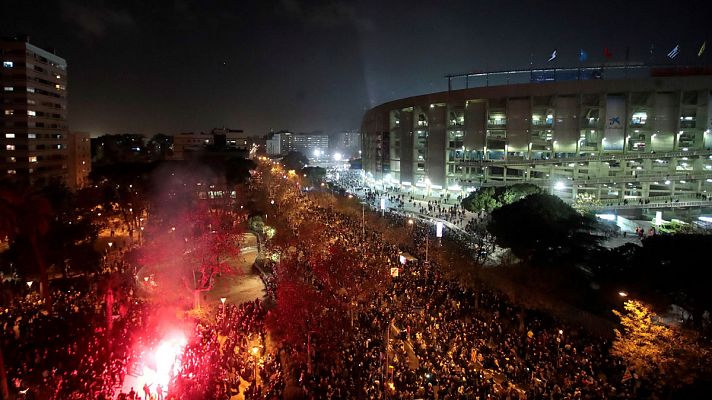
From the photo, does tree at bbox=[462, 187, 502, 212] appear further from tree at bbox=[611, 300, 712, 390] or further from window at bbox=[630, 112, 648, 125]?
tree at bbox=[611, 300, 712, 390]

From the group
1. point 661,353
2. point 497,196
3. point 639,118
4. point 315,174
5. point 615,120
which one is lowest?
point 661,353

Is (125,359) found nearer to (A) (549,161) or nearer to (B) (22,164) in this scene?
(B) (22,164)

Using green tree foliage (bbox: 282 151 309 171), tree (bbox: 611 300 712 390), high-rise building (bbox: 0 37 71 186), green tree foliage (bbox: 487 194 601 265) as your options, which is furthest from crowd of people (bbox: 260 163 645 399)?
green tree foliage (bbox: 282 151 309 171)

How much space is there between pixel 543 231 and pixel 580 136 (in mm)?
30979

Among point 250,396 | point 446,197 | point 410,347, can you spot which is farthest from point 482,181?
point 250,396

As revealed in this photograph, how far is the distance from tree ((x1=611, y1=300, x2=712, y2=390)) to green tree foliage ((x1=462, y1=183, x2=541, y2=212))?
23.9 m

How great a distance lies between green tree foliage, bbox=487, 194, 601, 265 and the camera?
1969 centimetres

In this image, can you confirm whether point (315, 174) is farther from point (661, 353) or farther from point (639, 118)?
point (661, 353)

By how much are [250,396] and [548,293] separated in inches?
415

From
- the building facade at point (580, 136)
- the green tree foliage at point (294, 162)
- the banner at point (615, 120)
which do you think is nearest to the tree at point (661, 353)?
the building facade at point (580, 136)

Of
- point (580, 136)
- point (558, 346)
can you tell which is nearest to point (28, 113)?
point (558, 346)

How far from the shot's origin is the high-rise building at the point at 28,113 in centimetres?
4078

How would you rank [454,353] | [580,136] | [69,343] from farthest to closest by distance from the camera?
1. [580,136]
2. [69,343]
3. [454,353]

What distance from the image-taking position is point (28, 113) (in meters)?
42.4
